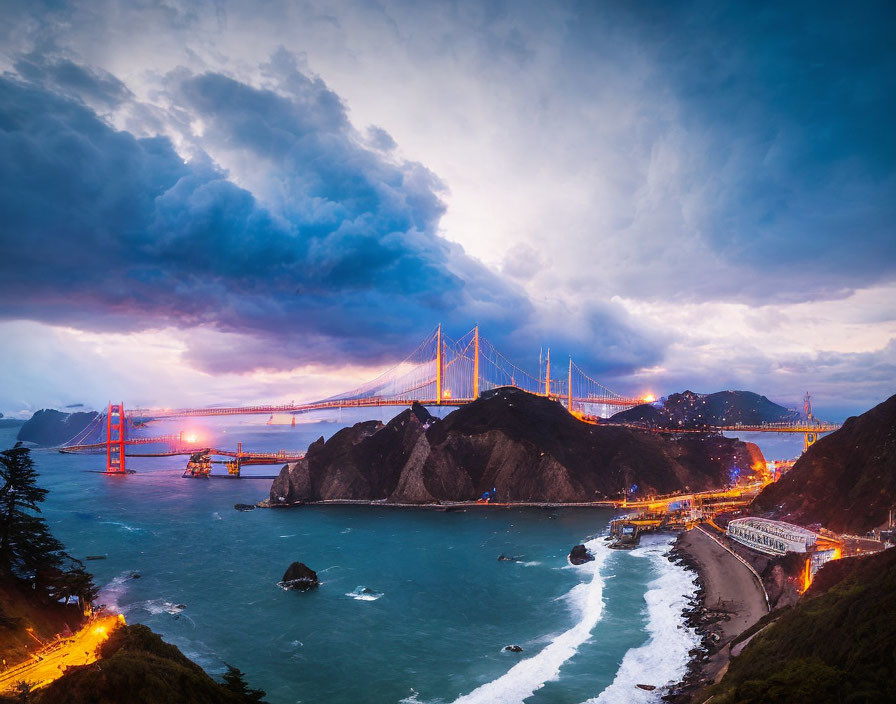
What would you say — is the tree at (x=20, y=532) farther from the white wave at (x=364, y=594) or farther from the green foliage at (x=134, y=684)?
the white wave at (x=364, y=594)

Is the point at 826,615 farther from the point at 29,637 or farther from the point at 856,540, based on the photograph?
the point at 29,637

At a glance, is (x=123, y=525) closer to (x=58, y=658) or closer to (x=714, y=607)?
(x=58, y=658)

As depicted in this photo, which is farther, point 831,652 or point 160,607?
point 160,607

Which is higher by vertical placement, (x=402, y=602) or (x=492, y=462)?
(x=492, y=462)

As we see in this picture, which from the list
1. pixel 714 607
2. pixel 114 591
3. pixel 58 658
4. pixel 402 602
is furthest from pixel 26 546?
pixel 714 607

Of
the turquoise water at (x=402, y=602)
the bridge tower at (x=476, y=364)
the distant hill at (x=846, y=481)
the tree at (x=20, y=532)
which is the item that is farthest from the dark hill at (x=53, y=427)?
the distant hill at (x=846, y=481)

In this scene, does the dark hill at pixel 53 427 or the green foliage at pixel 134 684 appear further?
the dark hill at pixel 53 427
